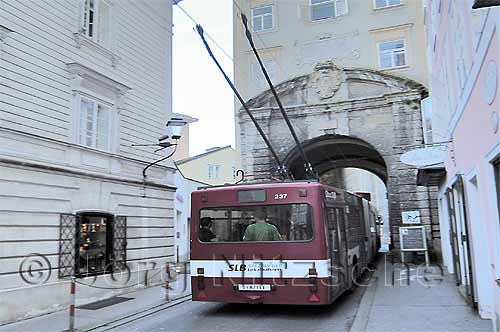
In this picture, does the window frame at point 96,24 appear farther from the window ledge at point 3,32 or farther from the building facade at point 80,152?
the window ledge at point 3,32

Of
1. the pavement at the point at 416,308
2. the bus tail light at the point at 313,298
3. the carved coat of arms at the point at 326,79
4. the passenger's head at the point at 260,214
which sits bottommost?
the pavement at the point at 416,308

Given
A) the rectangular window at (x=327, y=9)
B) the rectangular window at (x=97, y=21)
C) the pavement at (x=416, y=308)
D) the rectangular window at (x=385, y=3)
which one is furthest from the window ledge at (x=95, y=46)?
the rectangular window at (x=385, y=3)

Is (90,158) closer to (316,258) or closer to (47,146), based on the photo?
(47,146)

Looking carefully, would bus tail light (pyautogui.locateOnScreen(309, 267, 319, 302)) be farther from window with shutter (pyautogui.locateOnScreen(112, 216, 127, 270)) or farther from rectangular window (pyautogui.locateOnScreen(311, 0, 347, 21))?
rectangular window (pyautogui.locateOnScreen(311, 0, 347, 21))

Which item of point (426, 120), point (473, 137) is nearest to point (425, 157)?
point (473, 137)

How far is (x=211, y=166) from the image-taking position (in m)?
33.8

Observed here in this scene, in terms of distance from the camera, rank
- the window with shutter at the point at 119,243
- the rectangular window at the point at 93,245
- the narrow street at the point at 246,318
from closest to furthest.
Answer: the narrow street at the point at 246,318
the rectangular window at the point at 93,245
the window with shutter at the point at 119,243

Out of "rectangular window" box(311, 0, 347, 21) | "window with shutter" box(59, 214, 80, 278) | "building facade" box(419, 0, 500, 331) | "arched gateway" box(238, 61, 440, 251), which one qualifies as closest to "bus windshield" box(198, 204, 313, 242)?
"building facade" box(419, 0, 500, 331)

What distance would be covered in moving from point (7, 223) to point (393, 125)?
1474 cm

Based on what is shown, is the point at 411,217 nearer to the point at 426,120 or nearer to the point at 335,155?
the point at 426,120

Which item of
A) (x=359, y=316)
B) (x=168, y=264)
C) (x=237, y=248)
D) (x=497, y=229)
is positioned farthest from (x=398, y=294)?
(x=168, y=264)

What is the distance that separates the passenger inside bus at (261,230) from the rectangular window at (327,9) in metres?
14.7

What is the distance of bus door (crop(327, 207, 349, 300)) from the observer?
28.3ft

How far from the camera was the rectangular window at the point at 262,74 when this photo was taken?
70.1 ft
